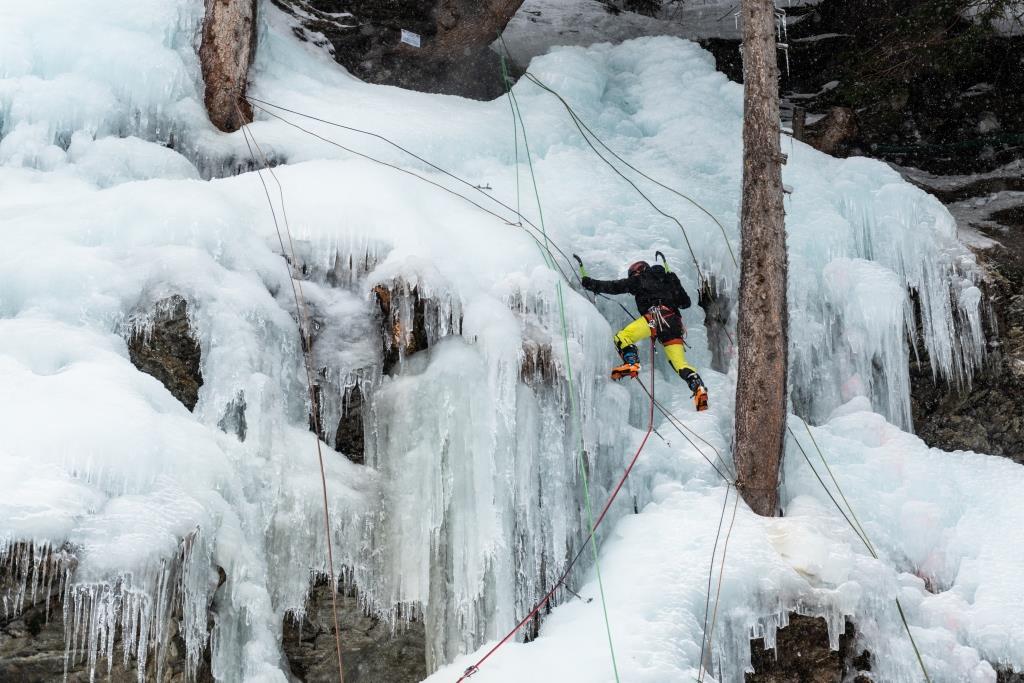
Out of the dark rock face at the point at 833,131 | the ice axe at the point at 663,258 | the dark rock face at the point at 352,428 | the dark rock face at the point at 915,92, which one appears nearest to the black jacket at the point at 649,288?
the ice axe at the point at 663,258

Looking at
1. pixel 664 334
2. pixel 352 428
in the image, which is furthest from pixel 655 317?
pixel 352 428

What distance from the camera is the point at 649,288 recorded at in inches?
278

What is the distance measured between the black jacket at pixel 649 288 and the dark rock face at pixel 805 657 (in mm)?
2263

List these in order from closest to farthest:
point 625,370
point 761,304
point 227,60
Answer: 1. point 761,304
2. point 625,370
3. point 227,60

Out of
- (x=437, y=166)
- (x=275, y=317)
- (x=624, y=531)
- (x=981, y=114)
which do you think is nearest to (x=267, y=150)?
(x=437, y=166)

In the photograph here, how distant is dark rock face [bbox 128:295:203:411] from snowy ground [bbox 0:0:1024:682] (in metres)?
0.10

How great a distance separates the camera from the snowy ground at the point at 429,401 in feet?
16.8

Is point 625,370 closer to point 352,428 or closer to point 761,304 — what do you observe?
point 761,304

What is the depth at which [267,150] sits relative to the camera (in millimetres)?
7465

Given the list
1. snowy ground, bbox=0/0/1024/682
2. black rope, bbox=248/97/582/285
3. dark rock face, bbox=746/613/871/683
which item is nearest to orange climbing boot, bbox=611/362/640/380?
snowy ground, bbox=0/0/1024/682

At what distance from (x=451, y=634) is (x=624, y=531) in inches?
46.6

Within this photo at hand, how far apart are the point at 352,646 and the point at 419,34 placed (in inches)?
234

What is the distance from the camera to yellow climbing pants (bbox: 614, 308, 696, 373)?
6.87 m

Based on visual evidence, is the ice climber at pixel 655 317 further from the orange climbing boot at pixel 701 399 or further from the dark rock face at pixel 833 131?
the dark rock face at pixel 833 131
